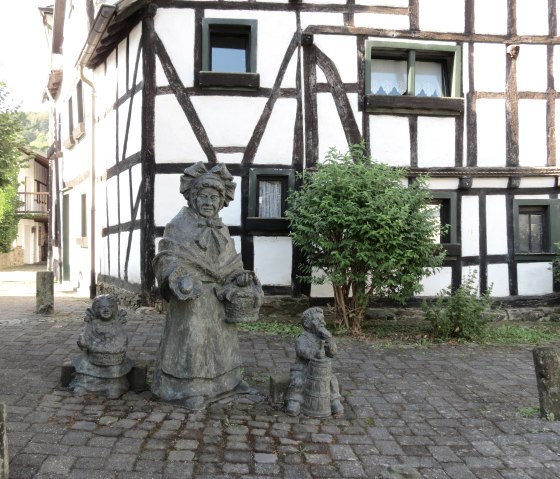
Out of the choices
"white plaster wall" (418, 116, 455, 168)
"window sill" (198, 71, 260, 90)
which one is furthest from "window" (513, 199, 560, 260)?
"window sill" (198, 71, 260, 90)

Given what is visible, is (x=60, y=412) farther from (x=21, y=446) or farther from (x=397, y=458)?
(x=397, y=458)

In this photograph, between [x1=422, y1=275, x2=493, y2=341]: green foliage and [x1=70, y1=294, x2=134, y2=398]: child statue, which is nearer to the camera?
[x1=70, y1=294, x2=134, y2=398]: child statue

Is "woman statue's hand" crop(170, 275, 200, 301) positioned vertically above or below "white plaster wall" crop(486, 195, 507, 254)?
below

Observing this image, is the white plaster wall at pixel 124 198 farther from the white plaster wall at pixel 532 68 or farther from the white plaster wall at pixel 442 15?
the white plaster wall at pixel 532 68

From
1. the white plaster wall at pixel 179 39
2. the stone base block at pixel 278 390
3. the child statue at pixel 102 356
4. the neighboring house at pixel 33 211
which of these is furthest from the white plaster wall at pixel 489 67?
the neighboring house at pixel 33 211

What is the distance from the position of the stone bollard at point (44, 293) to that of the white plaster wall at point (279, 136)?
437 cm

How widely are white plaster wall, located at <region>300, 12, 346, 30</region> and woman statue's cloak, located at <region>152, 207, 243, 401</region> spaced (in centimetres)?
609

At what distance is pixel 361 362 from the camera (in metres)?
6.36

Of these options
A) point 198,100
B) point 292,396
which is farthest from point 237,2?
point 292,396

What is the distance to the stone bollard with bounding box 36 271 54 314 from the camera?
9.31m

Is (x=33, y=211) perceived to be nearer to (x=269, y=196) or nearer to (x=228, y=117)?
(x=228, y=117)

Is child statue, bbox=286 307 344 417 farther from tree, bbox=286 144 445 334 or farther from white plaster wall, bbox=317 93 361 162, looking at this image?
white plaster wall, bbox=317 93 361 162

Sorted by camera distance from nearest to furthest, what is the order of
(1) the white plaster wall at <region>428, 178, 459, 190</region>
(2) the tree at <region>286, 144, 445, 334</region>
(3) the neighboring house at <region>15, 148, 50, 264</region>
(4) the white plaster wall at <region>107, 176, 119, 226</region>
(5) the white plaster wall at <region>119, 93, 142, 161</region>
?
(2) the tree at <region>286, 144, 445, 334</region> → (5) the white plaster wall at <region>119, 93, 142, 161</region> → (1) the white plaster wall at <region>428, 178, 459, 190</region> → (4) the white plaster wall at <region>107, 176, 119, 226</region> → (3) the neighboring house at <region>15, 148, 50, 264</region>

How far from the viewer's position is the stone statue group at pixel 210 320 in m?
4.37
